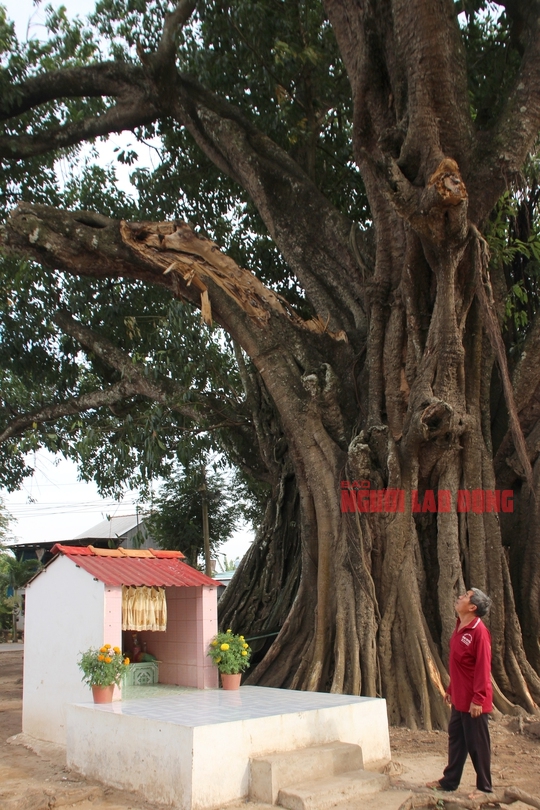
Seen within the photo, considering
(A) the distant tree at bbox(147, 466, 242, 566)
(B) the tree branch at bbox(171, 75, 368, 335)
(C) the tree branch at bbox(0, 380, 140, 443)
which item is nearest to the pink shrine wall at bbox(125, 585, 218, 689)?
(B) the tree branch at bbox(171, 75, 368, 335)

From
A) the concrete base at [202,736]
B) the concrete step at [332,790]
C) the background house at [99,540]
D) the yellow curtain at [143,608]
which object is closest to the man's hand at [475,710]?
the concrete step at [332,790]

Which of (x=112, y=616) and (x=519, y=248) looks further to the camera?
(x=519, y=248)

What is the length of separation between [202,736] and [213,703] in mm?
1329

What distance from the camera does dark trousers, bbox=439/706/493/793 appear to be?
16.6 ft

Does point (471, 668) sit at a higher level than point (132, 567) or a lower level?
lower

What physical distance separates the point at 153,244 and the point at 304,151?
3.19m

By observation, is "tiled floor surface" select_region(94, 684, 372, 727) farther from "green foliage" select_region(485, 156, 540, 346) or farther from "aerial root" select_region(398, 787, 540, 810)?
"green foliage" select_region(485, 156, 540, 346)

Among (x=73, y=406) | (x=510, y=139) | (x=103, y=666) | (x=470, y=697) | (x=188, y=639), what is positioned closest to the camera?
(x=470, y=697)

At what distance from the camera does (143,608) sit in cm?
734

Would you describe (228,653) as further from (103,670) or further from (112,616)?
(103,670)

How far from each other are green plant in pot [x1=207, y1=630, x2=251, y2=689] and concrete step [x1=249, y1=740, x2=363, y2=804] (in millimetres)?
1672
